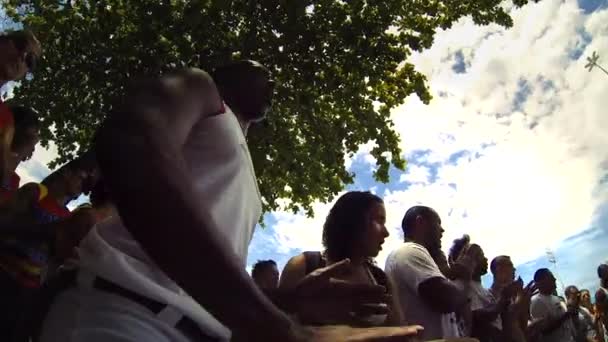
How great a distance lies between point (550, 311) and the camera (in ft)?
23.2

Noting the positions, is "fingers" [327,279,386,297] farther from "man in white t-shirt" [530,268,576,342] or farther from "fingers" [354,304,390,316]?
"man in white t-shirt" [530,268,576,342]

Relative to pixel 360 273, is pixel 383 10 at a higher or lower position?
higher

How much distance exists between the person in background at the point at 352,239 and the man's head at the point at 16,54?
2168 mm

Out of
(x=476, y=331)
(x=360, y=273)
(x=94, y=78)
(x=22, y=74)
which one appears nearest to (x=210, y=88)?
(x=360, y=273)

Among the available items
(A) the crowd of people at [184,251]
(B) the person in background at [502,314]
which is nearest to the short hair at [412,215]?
(B) the person in background at [502,314]

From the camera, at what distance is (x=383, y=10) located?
9.13 m

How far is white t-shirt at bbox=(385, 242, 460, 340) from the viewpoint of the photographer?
142 inches

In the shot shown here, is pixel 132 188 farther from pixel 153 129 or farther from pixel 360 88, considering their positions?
pixel 360 88

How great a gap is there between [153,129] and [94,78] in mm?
9285

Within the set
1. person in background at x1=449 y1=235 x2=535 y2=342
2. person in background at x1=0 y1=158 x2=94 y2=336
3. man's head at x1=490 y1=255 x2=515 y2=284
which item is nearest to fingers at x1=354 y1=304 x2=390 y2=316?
person in background at x1=0 y1=158 x2=94 y2=336

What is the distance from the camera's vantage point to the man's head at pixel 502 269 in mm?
6227

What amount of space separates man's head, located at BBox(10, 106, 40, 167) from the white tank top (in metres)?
2.67

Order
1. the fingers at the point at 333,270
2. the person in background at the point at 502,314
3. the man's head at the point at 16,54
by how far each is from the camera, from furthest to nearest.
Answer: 1. the person in background at the point at 502,314
2. the man's head at the point at 16,54
3. the fingers at the point at 333,270

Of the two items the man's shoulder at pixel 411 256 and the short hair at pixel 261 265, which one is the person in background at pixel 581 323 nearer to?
the short hair at pixel 261 265
